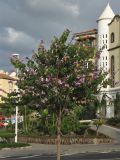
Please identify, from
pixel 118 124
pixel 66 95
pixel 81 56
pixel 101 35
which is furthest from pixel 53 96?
pixel 101 35

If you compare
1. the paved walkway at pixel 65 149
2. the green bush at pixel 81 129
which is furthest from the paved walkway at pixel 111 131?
the green bush at pixel 81 129

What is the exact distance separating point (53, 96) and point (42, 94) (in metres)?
0.53

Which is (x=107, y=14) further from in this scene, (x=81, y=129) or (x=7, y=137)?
(x=7, y=137)

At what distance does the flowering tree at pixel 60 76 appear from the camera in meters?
16.5

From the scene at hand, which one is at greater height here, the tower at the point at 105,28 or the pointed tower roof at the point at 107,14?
the pointed tower roof at the point at 107,14

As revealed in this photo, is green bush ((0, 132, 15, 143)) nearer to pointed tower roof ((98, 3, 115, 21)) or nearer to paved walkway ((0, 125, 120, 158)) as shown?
paved walkway ((0, 125, 120, 158))

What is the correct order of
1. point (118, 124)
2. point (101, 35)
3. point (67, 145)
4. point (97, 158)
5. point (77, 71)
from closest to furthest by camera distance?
point (77, 71)
point (97, 158)
point (67, 145)
point (118, 124)
point (101, 35)

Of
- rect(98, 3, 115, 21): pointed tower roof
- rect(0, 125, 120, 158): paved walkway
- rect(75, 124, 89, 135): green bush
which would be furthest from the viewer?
rect(98, 3, 115, 21): pointed tower roof

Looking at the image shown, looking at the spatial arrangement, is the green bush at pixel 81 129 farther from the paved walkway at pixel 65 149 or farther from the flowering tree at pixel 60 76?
the flowering tree at pixel 60 76

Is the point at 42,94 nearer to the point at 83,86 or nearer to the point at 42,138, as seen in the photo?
the point at 83,86

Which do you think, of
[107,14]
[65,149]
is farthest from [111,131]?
[107,14]

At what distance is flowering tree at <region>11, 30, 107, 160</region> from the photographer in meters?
16.5

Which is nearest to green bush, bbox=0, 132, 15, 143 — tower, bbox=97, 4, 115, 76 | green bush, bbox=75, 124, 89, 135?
green bush, bbox=75, 124, 89, 135

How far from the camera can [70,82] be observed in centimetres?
1652
